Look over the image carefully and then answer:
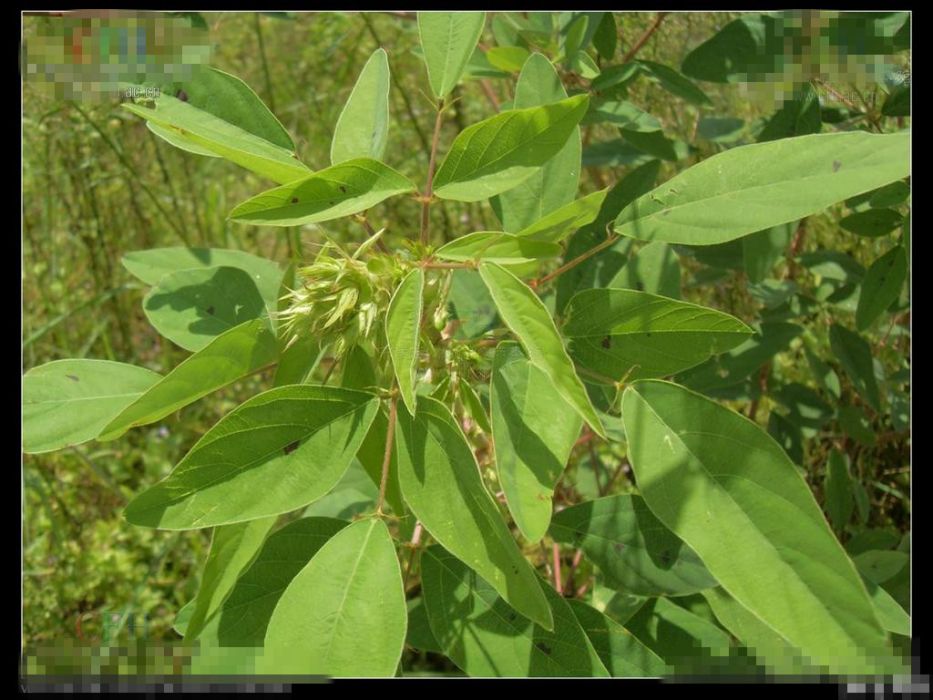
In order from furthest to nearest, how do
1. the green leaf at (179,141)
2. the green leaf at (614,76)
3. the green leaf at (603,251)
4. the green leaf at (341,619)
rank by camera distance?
the green leaf at (614,76) → the green leaf at (603,251) → the green leaf at (179,141) → the green leaf at (341,619)

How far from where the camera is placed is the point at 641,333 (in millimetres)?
1083

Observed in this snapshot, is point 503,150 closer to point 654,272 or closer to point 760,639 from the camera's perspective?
point 654,272

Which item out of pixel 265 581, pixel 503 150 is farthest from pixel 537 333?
pixel 265 581

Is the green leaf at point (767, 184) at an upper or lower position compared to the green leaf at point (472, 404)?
upper

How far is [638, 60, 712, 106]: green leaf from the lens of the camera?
160cm

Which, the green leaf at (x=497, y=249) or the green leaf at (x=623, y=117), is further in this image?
the green leaf at (x=623, y=117)

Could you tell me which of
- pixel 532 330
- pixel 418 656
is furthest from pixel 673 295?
pixel 418 656

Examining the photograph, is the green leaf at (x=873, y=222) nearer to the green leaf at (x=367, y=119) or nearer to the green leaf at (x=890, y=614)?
the green leaf at (x=890, y=614)

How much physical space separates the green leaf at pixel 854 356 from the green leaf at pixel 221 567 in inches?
54.3

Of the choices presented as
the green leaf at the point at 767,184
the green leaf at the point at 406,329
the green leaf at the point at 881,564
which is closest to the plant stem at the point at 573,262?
the green leaf at the point at 767,184

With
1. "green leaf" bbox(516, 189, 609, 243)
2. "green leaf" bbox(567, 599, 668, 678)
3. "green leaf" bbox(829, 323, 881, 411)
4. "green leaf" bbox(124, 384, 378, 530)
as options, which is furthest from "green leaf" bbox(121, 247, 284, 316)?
"green leaf" bbox(829, 323, 881, 411)

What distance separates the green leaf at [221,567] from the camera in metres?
1.06

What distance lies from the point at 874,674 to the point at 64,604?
2.13 metres

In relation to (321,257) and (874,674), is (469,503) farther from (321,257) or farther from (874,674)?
(874,674)
